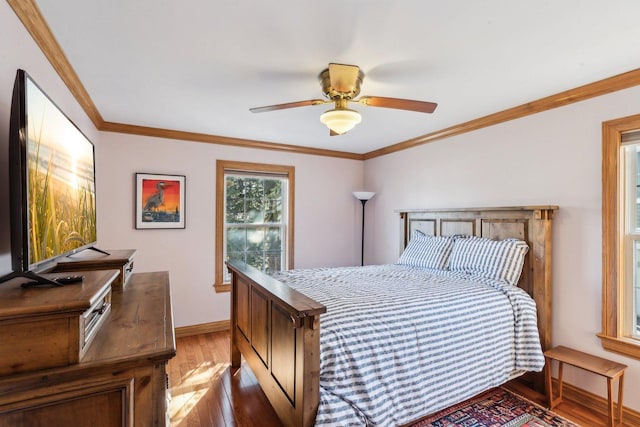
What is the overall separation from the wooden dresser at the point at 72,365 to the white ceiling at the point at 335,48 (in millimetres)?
1358

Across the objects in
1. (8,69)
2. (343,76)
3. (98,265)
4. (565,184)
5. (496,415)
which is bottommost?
(496,415)

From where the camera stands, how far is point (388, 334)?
184 centimetres

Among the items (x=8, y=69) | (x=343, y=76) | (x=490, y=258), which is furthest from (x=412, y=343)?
(x=8, y=69)

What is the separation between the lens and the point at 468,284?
2570 millimetres

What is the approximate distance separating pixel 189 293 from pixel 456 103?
11.2 ft

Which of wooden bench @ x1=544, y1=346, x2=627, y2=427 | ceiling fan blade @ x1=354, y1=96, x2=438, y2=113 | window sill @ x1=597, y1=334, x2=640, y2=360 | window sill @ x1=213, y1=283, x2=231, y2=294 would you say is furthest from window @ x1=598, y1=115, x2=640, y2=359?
window sill @ x1=213, y1=283, x2=231, y2=294

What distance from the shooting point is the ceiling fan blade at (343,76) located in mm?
1991

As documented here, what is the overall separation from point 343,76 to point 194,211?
2533mm

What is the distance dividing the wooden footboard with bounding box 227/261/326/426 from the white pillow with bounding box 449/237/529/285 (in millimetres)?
1795

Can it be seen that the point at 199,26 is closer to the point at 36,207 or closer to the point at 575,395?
the point at 36,207

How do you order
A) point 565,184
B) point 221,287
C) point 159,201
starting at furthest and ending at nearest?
point 221,287 < point 159,201 < point 565,184

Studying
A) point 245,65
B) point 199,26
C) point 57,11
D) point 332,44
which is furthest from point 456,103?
point 57,11

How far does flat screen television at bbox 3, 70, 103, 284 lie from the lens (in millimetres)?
993

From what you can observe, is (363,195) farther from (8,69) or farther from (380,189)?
(8,69)
